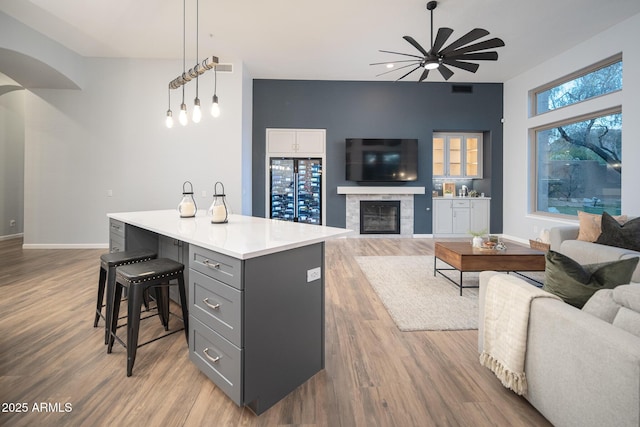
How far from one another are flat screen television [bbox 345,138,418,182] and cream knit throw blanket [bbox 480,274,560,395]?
493 centimetres

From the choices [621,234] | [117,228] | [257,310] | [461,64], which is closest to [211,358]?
[257,310]

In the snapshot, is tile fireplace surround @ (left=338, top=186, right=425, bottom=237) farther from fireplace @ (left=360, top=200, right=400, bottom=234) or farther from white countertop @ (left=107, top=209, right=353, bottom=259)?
white countertop @ (left=107, top=209, right=353, bottom=259)

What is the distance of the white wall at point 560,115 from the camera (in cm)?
393

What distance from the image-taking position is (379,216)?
655 cm

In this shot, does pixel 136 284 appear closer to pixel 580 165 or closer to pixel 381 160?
pixel 381 160

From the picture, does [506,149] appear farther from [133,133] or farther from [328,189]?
[133,133]

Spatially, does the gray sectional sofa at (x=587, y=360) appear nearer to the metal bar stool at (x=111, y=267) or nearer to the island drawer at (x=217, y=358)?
the island drawer at (x=217, y=358)

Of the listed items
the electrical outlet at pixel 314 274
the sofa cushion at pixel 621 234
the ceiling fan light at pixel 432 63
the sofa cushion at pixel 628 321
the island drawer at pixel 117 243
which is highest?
the ceiling fan light at pixel 432 63

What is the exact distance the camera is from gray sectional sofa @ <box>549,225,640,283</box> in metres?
2.39

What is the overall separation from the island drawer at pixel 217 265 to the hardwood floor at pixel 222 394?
648mm

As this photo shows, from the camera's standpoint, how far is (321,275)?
1.69 metres

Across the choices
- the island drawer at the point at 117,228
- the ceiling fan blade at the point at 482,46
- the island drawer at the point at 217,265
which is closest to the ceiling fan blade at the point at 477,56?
the ceiling fan blade at the point at 482,46

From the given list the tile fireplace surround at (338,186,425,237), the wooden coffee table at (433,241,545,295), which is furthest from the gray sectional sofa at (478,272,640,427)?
the tile fireplace surround at (338,186,425,237)

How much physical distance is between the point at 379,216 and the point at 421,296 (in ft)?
12.2
